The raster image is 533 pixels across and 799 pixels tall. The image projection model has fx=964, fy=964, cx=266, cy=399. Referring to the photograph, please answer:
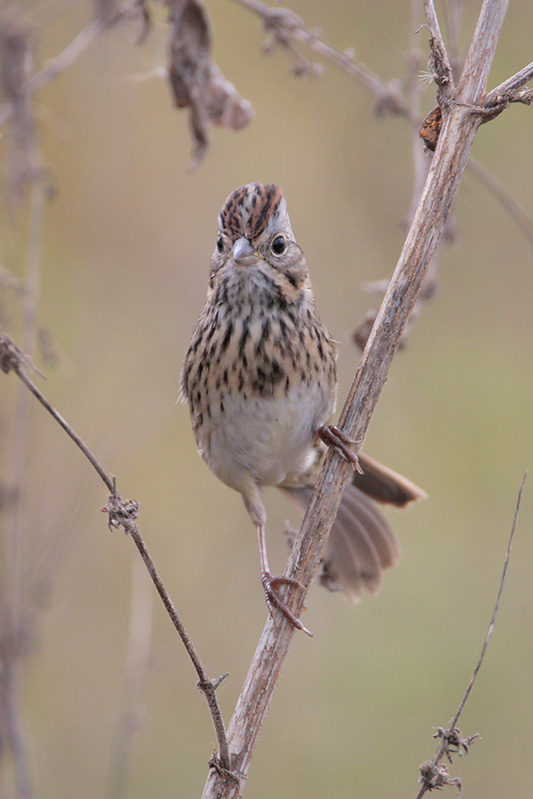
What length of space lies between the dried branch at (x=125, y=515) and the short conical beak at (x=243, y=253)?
4.07ft

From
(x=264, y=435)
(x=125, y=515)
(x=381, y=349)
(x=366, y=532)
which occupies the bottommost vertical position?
(x=125, y=515)

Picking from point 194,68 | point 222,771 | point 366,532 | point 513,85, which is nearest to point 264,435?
point 366,532

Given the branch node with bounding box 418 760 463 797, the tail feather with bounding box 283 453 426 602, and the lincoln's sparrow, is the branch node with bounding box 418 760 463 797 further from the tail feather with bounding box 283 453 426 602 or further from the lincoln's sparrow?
the tail feather with bounding box 283 453 426 602

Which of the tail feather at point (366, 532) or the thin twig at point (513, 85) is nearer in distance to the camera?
the thin twig at point (513, 85)

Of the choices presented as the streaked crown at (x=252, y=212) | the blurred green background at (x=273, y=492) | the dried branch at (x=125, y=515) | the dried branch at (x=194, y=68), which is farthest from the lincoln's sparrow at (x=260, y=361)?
the dried branch at (x=125, y=515)

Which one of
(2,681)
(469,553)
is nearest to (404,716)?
(469,553)

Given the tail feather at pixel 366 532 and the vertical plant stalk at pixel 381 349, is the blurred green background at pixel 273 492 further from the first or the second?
the vertical plant stalk at pixel 381 349

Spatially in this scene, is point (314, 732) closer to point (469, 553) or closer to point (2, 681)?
point (469, 553)

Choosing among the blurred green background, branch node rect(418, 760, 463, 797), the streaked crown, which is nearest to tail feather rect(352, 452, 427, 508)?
the blurred green background

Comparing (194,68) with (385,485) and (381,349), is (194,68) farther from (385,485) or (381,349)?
(385,485)

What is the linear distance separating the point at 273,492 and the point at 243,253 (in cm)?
212

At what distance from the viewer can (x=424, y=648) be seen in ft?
16.5

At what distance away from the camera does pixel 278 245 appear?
3.39m

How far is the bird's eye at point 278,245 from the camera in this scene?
337 cm
